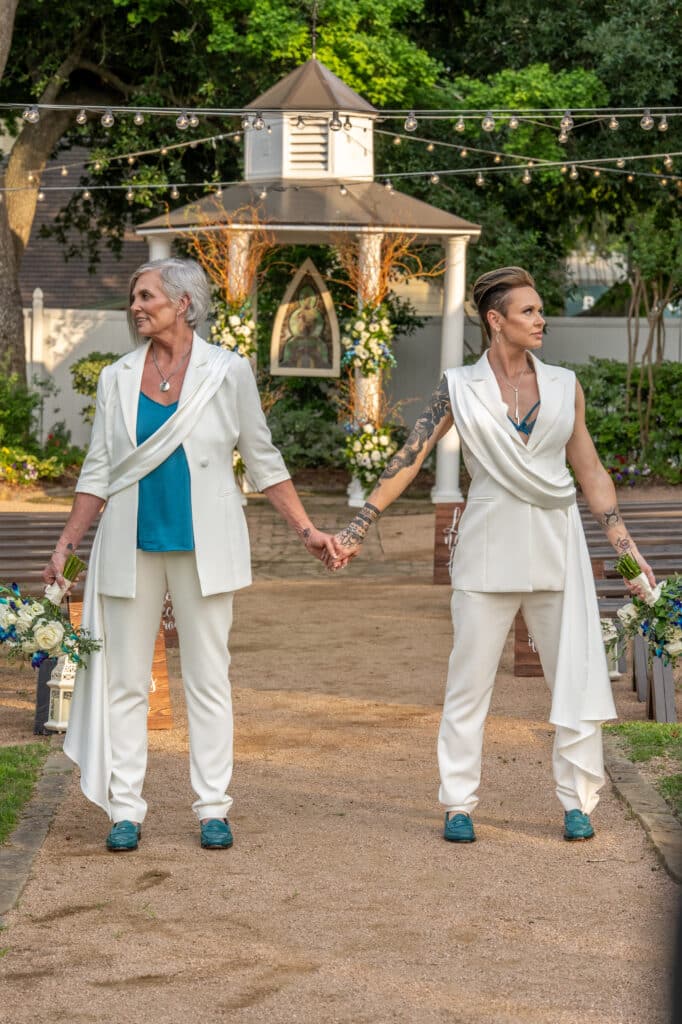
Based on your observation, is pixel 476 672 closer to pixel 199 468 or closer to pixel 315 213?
pixel 199 468

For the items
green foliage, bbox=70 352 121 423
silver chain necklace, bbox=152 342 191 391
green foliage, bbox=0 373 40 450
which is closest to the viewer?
silver chain necklace, bbox=152 342 191 391

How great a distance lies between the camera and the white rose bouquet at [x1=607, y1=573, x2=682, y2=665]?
5.91 meters

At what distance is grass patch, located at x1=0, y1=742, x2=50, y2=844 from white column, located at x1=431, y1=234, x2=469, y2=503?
34.6 feet

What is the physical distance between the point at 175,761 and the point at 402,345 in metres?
15.8

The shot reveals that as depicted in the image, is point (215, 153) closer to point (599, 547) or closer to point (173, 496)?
point (599, 547)

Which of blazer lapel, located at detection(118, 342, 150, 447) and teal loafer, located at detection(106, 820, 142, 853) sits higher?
blazer lapel, located at detection(118, 342, 150, 447)

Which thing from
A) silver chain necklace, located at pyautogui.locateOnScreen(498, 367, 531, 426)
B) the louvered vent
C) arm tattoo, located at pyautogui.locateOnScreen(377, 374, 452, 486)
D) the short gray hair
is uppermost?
the louvered vent

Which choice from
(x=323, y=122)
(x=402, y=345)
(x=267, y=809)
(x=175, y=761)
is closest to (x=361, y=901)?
(x=267, y=809)

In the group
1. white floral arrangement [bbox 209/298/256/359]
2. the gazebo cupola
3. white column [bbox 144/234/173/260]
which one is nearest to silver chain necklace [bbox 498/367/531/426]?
white floral arrangement [bbox 209/298/256/359]

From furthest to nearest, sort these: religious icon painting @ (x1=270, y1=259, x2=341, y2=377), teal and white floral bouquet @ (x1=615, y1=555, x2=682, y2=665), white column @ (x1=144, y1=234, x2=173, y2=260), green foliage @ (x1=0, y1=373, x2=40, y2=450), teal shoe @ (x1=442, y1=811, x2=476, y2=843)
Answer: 1. green foliage @ (x1=0, y1=373, x2=40, y2=450)
2. religious icon painting @ (x1=270, y1=259, x2=341, y2=377)
3. white column @ (x1=144, y1=234, x2=173, y2=260)
4. teal and white floral bouquet @ (x1=615, y1=555, x2=682, y2=665)
5. teal shoe @ (x1=442, y1=811, x2=476, y2=843)

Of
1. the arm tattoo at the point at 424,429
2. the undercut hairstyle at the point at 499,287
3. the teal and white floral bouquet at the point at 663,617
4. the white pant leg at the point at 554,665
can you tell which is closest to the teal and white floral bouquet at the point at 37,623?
the arm tattoo at the point at 424,429

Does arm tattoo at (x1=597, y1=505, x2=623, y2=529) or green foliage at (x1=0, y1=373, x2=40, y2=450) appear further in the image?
green foliage at (x1=0, y1=373, x2=40, y2=450)

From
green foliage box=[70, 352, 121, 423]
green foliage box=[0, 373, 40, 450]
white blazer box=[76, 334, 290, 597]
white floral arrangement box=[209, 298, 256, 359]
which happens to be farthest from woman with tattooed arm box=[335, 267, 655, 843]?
green foliage box=[70, 352, 121, 423]

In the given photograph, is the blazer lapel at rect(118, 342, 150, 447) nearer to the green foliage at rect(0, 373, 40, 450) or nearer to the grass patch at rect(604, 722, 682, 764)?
the grass patch at rect(604, 722, 682, 764)
